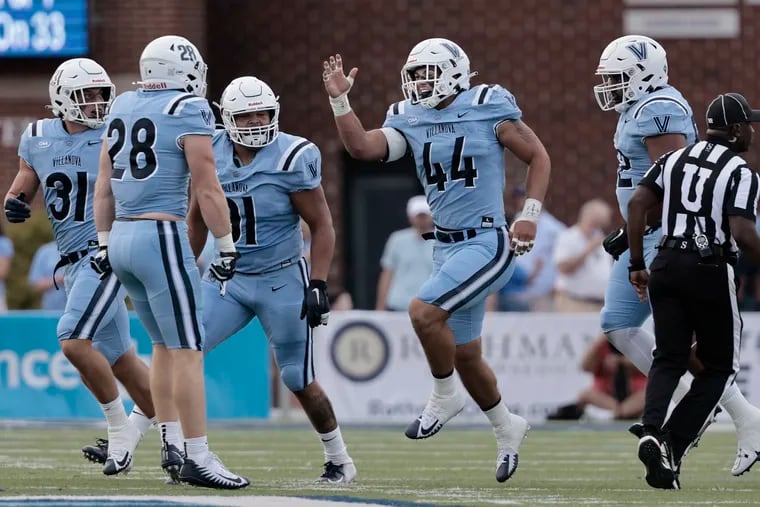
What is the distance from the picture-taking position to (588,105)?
63.8 ft

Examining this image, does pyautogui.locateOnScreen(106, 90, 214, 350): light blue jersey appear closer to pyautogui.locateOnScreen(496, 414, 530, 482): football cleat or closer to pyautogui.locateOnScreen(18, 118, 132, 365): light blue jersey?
pyautogui.locateOnScreen(18, 118, 132, 365): light blue jersey

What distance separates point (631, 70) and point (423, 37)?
10619 millimetres

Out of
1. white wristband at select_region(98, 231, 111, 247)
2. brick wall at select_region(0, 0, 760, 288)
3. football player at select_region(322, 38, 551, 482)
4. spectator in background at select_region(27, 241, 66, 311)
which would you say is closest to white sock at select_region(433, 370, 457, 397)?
football player at select_region(322, 38, 551, 482)

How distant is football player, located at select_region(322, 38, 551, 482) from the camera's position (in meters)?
8.48

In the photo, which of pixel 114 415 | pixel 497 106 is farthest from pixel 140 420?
pixel 497 106

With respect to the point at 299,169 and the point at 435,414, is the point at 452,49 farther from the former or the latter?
the point at 435,414

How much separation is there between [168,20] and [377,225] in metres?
3.45

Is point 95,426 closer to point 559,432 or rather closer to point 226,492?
point 559,432

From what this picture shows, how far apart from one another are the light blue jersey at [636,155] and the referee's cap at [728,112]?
1.32 feet

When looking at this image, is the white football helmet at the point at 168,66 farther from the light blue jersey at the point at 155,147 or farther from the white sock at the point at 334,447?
the white sock at the point at 334,447

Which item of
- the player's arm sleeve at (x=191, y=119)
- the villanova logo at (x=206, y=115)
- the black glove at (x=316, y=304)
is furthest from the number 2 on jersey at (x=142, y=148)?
the black glove at (x=316, y=304)

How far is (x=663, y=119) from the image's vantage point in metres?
8.51

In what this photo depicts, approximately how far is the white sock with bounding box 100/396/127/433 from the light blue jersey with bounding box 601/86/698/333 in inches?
96.3

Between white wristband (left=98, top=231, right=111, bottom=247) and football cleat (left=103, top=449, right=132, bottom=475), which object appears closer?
white wristband (left=98, top=231, right=111, bottom=247)
